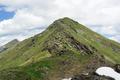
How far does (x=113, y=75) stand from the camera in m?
200

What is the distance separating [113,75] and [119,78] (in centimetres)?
807

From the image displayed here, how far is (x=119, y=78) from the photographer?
192 meters

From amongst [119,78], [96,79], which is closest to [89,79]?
[96,79]

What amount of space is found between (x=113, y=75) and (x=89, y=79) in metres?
13.7

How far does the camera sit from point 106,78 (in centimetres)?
19350

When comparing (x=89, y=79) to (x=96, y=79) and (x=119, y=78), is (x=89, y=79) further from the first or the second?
(x=119, y=78)

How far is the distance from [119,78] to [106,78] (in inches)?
275

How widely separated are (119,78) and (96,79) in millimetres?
13188

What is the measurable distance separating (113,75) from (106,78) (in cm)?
780
